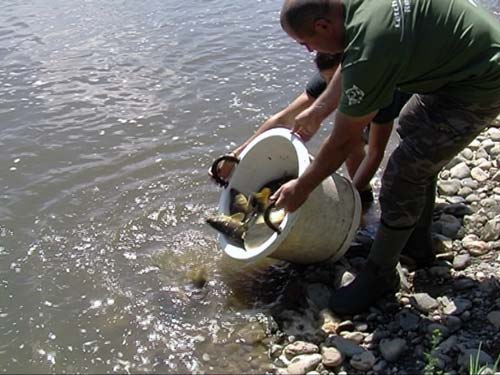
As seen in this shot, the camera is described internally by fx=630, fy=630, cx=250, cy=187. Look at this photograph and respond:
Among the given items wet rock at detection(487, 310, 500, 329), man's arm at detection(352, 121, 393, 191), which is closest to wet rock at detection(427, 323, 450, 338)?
wet rock at detection(487, 310, 500, 329)

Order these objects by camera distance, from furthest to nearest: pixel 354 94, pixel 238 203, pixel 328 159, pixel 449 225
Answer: pixel 449 225
pixel 238 203
pixel 328 159
pixel 354 94

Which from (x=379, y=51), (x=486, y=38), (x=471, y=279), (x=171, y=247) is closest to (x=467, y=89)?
(x=486, y=38)

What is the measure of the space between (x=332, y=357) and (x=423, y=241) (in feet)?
3.45

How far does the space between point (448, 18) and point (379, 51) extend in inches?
19.4

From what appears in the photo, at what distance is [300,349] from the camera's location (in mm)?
3441

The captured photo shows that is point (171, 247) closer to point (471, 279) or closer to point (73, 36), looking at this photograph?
point (471, 279)

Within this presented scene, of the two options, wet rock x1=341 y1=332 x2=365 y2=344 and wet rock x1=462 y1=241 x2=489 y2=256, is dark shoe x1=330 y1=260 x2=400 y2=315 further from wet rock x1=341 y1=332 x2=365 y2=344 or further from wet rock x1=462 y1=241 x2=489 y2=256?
wet rock x1=462 y1=241 x2=489 y2=256

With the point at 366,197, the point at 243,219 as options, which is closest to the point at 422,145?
the point at 243,219

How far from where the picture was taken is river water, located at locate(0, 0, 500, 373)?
367 cm

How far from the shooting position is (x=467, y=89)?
313 cm

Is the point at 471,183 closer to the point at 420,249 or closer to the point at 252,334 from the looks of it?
the point at 420,249

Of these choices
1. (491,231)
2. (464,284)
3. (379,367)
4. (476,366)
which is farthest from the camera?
(491,231)

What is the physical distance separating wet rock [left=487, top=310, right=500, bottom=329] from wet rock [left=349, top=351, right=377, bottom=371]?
673 mm

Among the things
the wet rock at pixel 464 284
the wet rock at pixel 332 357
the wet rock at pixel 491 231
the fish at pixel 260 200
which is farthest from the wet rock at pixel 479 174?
the wet rock at pixel 332 357
